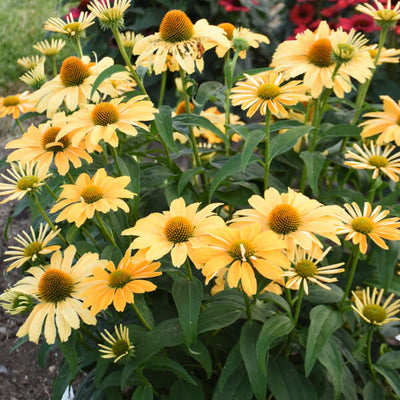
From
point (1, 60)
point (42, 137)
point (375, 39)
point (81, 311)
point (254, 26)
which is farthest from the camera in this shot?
point (1, 60)

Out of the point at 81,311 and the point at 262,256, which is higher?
the point at 262,256

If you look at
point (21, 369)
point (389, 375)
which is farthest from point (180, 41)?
point (21, 369)

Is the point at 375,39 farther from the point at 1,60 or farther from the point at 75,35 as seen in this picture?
the point at 1,60

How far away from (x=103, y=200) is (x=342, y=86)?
686 mm

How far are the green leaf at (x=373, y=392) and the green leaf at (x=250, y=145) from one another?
69cm

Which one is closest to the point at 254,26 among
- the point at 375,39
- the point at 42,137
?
the point at 375,39

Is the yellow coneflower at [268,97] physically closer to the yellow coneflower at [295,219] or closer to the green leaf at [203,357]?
the yellow coneflower at [295,219]

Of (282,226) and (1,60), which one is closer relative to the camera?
(282,226)

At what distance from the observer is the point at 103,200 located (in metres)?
1.07

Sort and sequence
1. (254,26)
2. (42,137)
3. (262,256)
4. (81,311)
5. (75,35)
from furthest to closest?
1. (254,26)
2. (75,35)
3. (42,137)
4. (81,311)
5. (262,256)

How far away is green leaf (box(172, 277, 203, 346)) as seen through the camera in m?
1.00

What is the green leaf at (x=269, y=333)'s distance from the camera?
99 cm

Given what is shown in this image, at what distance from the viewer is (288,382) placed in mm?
1222

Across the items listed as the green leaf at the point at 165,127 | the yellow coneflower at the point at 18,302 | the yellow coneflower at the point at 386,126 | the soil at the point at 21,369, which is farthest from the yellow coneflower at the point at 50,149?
the soil at the point at 21,369
